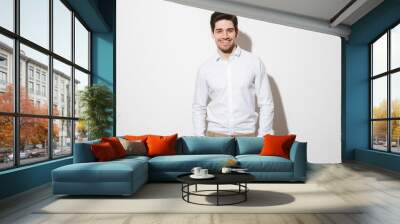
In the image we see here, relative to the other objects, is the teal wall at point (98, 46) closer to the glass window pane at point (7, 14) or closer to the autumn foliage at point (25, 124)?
the autumn foliage at point (25, 124)

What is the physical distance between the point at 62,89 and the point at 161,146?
6.84 feet

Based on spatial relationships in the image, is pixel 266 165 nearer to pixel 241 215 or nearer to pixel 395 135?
pixel 241 215

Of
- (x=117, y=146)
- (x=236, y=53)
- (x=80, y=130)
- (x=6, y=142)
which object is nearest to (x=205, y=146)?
(x=117, y=146)

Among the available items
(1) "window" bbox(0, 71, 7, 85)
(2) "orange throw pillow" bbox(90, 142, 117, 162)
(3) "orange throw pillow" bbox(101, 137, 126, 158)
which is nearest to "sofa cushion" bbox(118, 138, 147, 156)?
(3) "orange throw pillow" bbox(101, 137, 126, 158)

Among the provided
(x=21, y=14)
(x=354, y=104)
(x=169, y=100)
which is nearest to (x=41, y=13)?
(x=21, y=14)

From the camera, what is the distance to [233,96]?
7.74 m

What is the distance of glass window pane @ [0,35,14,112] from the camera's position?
486 cm

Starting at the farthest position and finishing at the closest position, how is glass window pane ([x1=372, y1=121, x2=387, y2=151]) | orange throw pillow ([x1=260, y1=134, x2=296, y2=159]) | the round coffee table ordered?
glass window pane ([x1=372, y1=121, x2=387, y2=151]) < orange throw pillow ([x1=260, y1=134, x2=296, y2=159]) < the round coffee table

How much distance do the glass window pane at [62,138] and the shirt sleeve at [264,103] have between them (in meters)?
3.72

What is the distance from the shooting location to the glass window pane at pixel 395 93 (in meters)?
8.05

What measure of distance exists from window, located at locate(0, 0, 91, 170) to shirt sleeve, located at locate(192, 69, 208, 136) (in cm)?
228

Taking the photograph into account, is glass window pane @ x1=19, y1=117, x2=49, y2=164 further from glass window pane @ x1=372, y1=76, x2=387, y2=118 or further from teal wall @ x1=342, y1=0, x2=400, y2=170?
glass window pane @ x1=372, y1=76, x2=387, y2=118

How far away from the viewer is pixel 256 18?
7.99 meters

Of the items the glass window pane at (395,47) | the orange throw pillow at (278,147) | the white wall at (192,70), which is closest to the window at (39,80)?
the white wall at (192,70)
